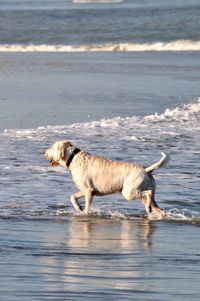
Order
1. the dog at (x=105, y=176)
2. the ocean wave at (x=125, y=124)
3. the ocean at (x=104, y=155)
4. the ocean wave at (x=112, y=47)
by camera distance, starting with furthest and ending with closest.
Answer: the ocean wave at (x=112, y=47), the ocean wave at (x=125, y=124), the dog at (x=105, y=176), the ocean at (x=104, y=155)

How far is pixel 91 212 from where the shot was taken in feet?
33.9

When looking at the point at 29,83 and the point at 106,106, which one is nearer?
the point at 106,106

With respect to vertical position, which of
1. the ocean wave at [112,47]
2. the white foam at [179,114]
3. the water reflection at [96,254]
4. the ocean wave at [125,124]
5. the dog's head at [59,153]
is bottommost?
the water reflection at [96,254]

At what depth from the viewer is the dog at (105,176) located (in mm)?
9883

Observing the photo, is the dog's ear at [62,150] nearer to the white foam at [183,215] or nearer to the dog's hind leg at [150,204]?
the dog's hind leg at [150,204]

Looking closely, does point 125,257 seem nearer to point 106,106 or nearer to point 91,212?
point 91,212

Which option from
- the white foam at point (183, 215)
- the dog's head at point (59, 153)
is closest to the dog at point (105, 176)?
the dog's head at point (59, 153)

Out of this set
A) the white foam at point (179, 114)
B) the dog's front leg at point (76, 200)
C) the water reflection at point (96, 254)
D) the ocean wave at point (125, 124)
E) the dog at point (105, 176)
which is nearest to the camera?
the water reflection at point (96, 254)

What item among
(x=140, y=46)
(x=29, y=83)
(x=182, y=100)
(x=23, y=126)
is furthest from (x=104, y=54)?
(x=23, y=126)

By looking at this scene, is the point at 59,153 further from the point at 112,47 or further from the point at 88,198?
the point at 112,47

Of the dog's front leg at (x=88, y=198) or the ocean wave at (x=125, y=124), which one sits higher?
the ocean wave at (x=125, y=124)

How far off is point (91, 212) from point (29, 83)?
13.5 m

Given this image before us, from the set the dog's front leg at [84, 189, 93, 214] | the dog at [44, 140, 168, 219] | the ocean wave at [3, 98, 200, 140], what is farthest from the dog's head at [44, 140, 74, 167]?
the ocean wave at [3, 98, 200, 140]

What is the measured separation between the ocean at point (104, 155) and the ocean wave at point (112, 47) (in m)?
1.42
